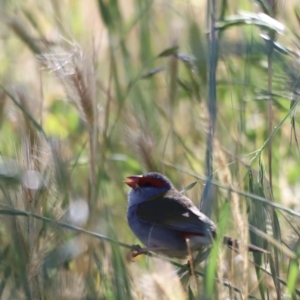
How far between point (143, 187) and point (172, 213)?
264mm

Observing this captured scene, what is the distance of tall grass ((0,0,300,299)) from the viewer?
1.98 m

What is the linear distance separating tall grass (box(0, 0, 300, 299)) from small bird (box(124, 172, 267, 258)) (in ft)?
0.24

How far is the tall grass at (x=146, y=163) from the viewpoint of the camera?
198 cm

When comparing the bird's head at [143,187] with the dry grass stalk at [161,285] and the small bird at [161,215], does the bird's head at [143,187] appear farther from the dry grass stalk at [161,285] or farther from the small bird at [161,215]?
the dry grass stalk at [161,285]

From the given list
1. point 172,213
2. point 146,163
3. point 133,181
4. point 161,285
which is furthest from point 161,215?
point 161,285

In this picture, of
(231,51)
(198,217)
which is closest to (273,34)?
(231,51)

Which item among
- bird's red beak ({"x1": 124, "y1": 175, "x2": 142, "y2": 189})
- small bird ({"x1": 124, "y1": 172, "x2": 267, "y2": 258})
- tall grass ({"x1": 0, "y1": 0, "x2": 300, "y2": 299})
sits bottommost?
small bird ({"x1": 124, "y1": 172, "x2": 267, "y2": 258})

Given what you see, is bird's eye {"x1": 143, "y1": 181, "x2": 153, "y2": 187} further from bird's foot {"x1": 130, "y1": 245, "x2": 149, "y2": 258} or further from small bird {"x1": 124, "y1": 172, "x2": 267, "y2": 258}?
bird's foot {"x1": 130, "y1": 245, "x2": 149, "y2": 258}

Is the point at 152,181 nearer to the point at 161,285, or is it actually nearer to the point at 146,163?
the point at 146,163

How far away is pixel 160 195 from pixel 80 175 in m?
0.39

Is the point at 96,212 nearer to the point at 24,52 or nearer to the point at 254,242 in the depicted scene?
the point at 254,242

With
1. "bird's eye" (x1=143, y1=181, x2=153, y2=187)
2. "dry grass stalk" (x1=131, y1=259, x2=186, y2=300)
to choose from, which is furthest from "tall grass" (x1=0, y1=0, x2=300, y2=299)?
"bird's eye" (x1=143, y1=181, x2=153, y2=187)

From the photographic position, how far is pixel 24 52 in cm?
437

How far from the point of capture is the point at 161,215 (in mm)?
3104
